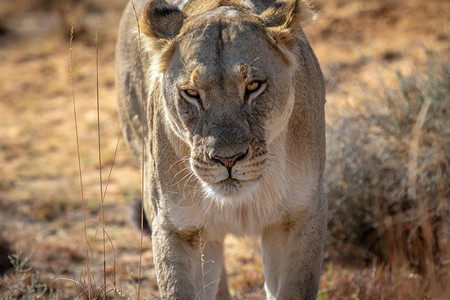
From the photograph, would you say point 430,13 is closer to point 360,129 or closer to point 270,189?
point 360,129

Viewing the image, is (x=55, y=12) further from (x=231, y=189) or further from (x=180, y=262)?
(x=231, y=189)

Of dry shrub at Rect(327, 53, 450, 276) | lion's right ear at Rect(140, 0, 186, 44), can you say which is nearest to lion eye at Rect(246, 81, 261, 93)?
lion's right ear at Rect(140, 0, 186, 44)

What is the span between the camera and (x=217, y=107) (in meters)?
3.27

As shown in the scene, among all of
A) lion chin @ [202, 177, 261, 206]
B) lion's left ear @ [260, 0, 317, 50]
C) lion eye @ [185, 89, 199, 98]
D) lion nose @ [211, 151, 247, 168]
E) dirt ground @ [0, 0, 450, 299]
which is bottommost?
dirt ground @ [0, 0, 450, 299]

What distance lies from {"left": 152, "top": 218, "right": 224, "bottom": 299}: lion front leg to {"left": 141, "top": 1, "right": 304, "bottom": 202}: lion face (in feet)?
1.16

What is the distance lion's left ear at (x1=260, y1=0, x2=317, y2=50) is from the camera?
3.51 meters

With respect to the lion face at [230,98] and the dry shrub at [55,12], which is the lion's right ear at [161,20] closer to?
the lion face at [230,98]

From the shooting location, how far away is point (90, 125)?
9.33 m

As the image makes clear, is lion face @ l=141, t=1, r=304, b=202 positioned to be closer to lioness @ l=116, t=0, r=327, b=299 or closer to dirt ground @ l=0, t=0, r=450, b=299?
lioness @ l=116, t=0, r=327, b=299

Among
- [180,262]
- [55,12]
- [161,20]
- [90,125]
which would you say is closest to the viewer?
[180,262]

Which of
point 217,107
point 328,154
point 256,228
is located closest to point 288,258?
point 256,228

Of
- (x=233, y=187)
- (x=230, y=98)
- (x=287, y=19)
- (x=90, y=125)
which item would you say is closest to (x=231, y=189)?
(x=233, y=187)

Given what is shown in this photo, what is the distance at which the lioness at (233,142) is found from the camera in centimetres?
327

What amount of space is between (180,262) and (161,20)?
1249 millimetres
